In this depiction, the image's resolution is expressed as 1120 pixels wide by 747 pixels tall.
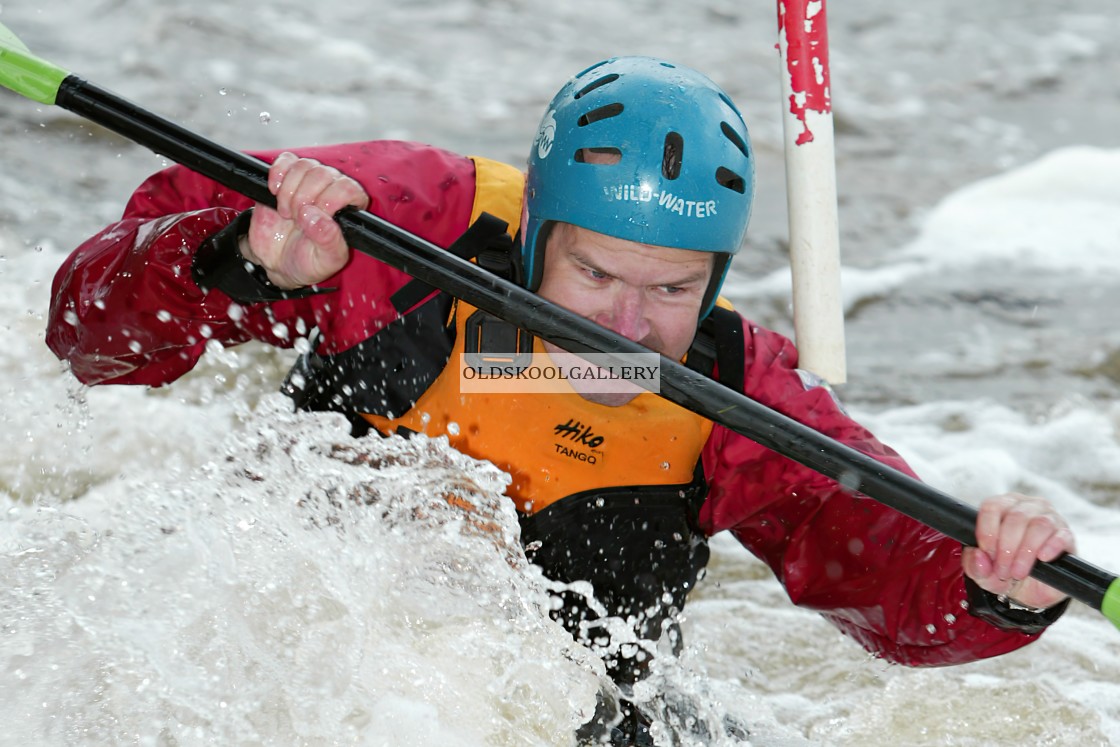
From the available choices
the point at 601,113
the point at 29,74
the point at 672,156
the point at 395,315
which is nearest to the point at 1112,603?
the point at 672,156

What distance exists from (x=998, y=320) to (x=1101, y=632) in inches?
94.1

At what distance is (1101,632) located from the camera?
11.4ft

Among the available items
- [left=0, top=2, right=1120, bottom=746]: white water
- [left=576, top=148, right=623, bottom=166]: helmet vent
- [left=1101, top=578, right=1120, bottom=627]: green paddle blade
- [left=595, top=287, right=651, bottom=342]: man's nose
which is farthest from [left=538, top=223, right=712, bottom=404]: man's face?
[left=1101, top=578, right=1120, bottom=627]: green paddle blade

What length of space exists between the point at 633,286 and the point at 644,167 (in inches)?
8.4

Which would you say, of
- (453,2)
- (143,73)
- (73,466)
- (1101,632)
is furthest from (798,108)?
(453,2)

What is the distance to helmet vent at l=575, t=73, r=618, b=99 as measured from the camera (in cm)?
252

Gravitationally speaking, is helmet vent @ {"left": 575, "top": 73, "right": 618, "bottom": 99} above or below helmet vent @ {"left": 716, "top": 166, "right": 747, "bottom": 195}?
above

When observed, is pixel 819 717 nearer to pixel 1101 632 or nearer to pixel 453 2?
pixel 1101 632

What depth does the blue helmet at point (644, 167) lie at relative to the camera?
2.37 metres

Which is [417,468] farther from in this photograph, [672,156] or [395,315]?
[672,156]

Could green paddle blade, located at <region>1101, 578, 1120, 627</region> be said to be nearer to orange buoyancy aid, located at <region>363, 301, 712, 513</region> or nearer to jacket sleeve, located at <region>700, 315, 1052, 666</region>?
jacket sleeve, located at <region>700, 315, 1052, 666</region>

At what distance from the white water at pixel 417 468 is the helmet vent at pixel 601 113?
2.22ft

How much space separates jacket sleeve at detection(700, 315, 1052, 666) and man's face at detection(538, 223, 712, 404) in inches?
10.5

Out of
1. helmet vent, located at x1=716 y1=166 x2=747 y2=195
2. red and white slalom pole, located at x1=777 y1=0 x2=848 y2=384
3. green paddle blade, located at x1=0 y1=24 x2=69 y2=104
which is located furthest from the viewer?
red and white slalom pole, located at x1=777 y1=0 x2=848 y2=384
